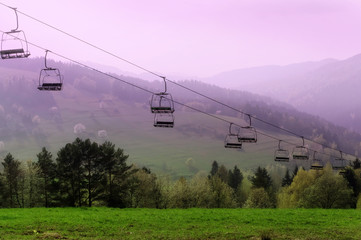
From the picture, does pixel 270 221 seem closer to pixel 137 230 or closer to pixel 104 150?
pixel 137 230

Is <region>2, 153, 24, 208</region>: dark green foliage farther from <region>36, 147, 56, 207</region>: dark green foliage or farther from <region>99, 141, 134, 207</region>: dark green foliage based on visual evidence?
<region>99, 141, 134, 207</region>: dark green foliage

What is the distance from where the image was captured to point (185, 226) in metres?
32.8

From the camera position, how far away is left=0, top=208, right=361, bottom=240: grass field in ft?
91.4

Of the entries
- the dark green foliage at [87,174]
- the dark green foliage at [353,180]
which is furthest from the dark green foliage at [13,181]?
the dark green foliage at [353,180]

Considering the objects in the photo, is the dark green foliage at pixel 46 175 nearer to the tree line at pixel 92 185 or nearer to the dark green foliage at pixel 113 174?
the tree line at pixel 92 185

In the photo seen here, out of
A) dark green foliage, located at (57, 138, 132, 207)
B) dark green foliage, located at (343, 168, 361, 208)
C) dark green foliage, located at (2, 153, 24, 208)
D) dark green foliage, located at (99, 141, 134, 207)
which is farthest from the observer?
dark green foliage, located at (343, 168, 361, 208)

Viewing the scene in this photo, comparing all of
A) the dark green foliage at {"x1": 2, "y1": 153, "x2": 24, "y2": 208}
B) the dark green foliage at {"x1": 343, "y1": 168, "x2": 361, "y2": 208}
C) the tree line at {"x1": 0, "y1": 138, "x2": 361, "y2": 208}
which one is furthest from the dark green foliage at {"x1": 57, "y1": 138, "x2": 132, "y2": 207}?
the dark green foliage at {"x1": 343, "y1": 168, "x2": 361, "y2": 208}

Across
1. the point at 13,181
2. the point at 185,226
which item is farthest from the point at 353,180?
the point at 13,181

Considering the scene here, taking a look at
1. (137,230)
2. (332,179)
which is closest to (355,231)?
(137,230)

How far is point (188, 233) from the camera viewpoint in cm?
2914

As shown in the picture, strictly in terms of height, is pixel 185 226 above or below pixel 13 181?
above

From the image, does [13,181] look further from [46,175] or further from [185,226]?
[185,226]

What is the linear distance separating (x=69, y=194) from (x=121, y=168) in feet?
33.9

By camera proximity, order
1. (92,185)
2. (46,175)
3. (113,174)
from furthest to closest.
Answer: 1. (113,174)
2. (46,175)
3. (92,185)
